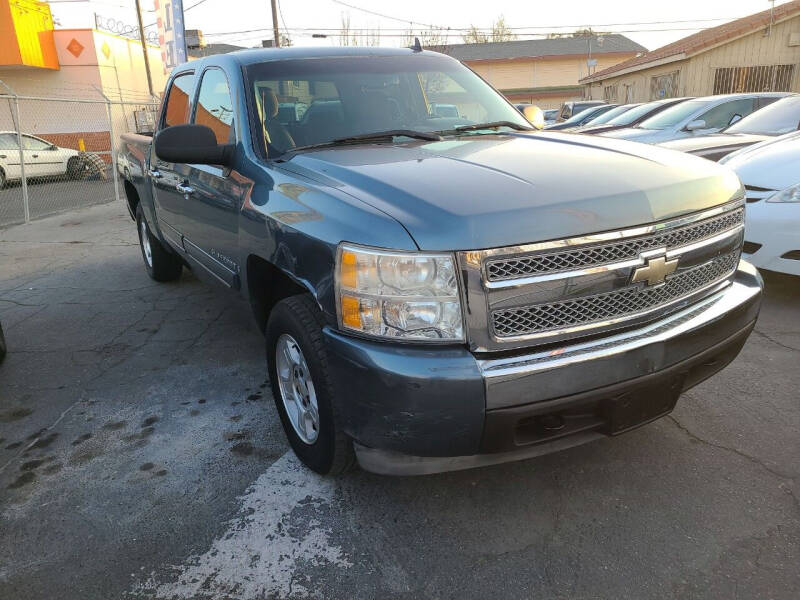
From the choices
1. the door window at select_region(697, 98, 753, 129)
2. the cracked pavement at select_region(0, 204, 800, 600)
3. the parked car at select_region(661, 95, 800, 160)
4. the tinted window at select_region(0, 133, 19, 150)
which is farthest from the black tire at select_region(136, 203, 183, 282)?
the tinted window at select_region(0, 133, 19, 150)

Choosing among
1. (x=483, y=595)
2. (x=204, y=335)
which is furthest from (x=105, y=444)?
(x=483, y=595)

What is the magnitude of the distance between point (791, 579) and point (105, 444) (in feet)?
9.73

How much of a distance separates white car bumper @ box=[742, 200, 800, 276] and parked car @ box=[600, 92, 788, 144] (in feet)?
17.5

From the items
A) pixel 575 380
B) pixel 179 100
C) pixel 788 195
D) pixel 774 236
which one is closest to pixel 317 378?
pixel 575 380

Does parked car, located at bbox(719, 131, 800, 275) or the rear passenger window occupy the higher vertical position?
the rear passenger window

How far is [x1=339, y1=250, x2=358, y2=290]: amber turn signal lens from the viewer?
202cm

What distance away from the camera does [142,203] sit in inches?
212

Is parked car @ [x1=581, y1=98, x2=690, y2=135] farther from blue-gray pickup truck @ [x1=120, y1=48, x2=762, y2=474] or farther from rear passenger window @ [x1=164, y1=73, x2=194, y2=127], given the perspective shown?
blue-gray pickup truck @ [x1=120, y1=48, x2=762, y2=474]

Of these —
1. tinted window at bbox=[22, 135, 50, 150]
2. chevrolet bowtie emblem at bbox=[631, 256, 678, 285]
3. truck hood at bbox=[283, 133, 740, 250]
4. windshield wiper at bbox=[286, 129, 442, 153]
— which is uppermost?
windshield wiper at bbox=[286, 129, 442, 153]

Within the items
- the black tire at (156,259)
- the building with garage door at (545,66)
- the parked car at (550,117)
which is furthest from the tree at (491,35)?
the black tire at (156,259)

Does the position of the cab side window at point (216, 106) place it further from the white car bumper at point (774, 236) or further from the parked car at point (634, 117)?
the parked car at point (634, 117)

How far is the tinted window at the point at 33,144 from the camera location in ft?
49.1

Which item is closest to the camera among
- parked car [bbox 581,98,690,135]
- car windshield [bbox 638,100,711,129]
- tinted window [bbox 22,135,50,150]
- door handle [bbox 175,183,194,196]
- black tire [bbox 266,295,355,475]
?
black tire [bbox 266,295,355,475]

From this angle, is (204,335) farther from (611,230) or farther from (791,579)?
(791,579)
